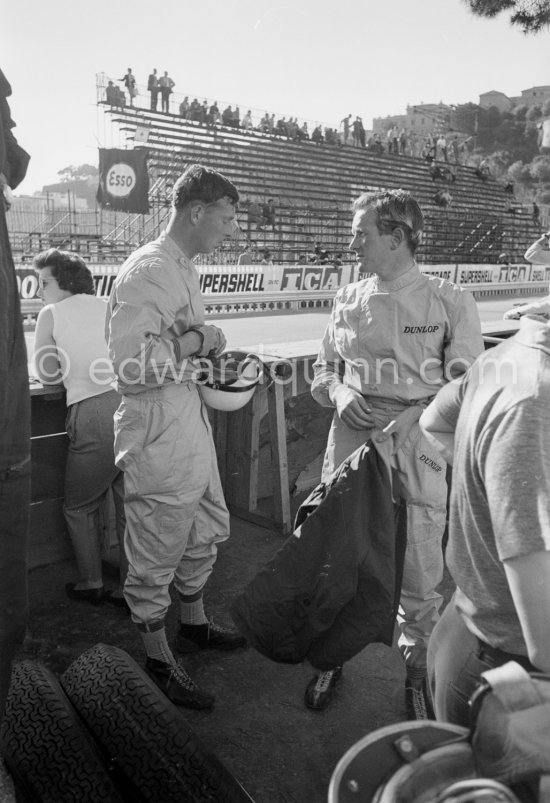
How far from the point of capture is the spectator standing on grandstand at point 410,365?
270 centimetres

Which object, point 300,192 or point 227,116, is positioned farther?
point 300,192

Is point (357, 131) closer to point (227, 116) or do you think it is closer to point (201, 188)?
point (227, 116)

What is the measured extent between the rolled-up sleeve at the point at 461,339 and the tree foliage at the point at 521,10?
21.8ft

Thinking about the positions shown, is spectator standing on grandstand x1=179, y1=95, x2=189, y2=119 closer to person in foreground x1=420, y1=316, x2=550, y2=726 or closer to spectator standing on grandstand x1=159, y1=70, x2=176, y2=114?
spectator standing on grandstand x1=159, y1=70, x2=176, y2=114

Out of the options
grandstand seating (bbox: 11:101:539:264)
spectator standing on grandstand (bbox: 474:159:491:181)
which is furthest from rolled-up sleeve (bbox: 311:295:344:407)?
spectator standing on grandstand (bbox: 474:159:491:181)

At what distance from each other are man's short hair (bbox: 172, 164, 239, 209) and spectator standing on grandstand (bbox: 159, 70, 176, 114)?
2558cm

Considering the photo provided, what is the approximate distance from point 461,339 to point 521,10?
275 inches

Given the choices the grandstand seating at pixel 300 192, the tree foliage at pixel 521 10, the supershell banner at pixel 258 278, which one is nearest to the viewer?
the tree foliage at pixel 521 10

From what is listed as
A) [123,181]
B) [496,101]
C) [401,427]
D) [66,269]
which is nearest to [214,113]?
[123,181]

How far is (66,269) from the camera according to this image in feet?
11.2

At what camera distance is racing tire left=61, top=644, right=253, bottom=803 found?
78.8 inches

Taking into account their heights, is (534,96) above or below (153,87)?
above

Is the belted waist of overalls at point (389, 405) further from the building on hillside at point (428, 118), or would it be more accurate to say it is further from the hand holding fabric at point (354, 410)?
the building on hillside at point (428, 118)

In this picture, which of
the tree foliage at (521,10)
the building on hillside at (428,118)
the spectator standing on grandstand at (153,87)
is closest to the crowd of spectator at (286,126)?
the spectator standing on grandstand at (153,87)
